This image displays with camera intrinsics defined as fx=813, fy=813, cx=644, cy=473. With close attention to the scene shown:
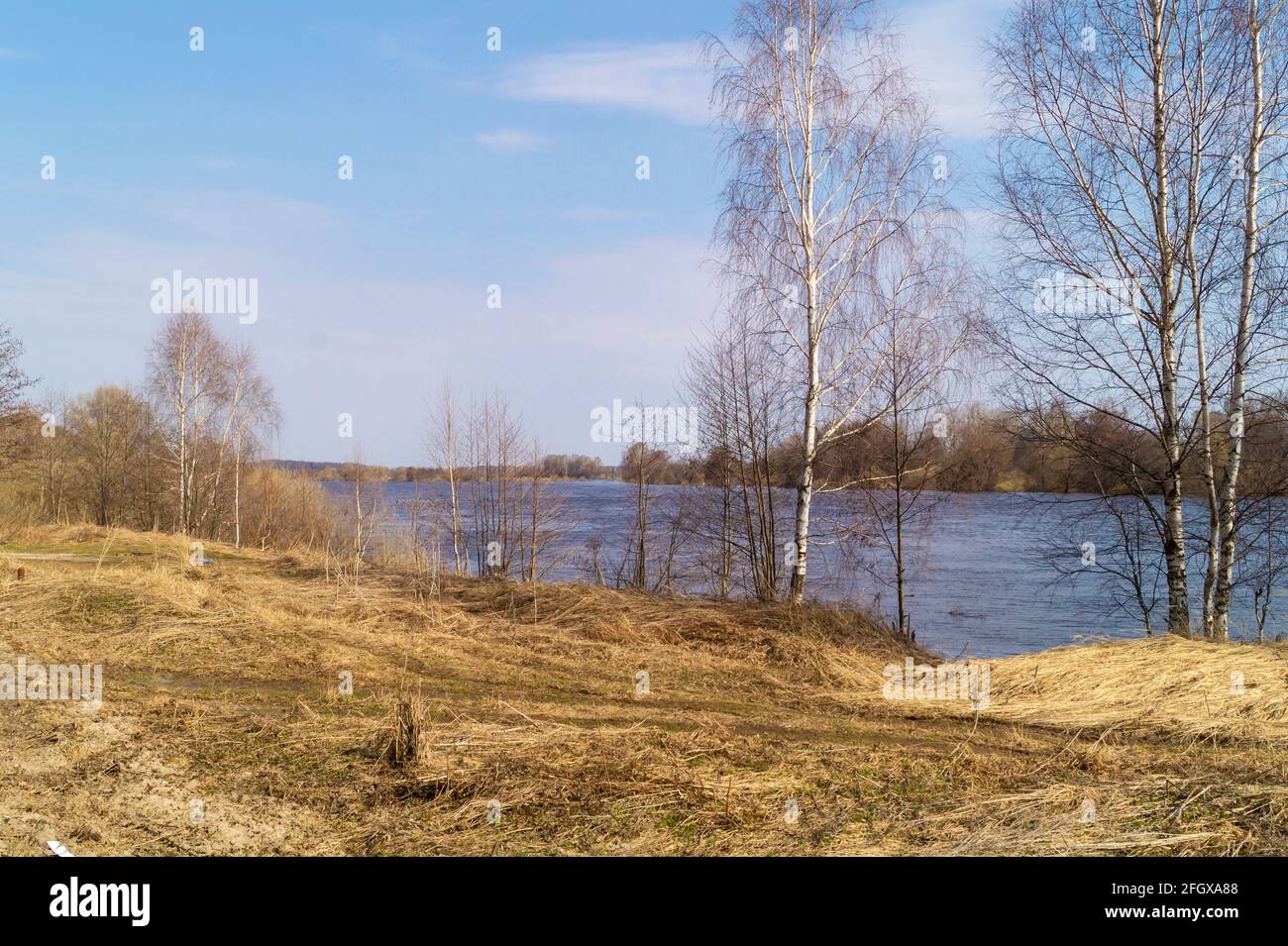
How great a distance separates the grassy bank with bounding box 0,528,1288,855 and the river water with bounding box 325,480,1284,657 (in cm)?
381

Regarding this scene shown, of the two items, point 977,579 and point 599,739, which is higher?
point 599,739

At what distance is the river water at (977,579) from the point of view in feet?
48.3

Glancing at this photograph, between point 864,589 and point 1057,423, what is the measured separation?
898cm

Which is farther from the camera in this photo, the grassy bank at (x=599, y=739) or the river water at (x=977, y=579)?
the river water at (x=977, y=579)

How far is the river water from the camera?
14.7 meters

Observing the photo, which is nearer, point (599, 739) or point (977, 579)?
point (599, 739)

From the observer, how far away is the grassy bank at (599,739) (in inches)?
171

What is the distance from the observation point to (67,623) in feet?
31.2

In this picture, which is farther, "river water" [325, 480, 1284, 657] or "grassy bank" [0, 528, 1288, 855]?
"river water" [325, 480, 1284, 657]

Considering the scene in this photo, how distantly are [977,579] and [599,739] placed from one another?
19.3 m

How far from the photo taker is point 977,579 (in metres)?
22.5

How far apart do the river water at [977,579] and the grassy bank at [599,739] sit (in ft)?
12.5
